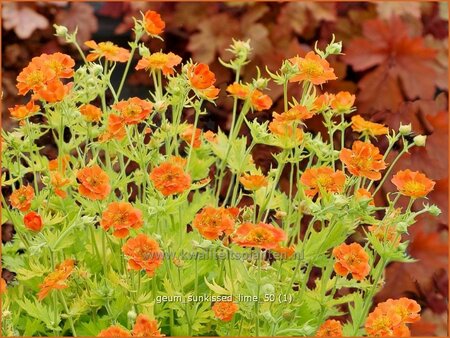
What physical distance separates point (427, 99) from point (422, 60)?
0.09 meters

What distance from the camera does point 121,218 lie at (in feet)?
2.83

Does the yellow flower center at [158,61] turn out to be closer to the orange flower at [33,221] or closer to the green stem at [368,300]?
the orange flower at [33,221]

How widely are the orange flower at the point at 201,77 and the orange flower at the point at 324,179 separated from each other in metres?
0.15

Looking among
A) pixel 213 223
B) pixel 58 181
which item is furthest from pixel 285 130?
pixel 58 181

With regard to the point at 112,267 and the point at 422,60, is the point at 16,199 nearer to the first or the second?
the point at 112,267

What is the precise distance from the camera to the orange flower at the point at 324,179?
0.90m

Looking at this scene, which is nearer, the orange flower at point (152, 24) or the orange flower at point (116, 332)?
the orange flower at point (116, 332)

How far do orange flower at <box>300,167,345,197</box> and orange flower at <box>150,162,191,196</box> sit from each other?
14 centimetres

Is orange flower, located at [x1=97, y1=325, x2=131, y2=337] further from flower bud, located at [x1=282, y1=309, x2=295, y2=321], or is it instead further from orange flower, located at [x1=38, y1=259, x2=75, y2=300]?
flower bud, located at [x1=282, y1=309, x2=295, y2=321]

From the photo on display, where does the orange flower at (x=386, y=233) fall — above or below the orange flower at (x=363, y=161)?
Result: below

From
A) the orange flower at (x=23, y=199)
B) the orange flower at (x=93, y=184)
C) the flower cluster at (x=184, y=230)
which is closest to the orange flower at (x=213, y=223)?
the flower cluster at (x=184, y=230)

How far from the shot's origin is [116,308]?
0.92 meters

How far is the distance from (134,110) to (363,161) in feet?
0.80

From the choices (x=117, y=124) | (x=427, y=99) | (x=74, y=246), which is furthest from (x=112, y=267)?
(x=427, y=99)
